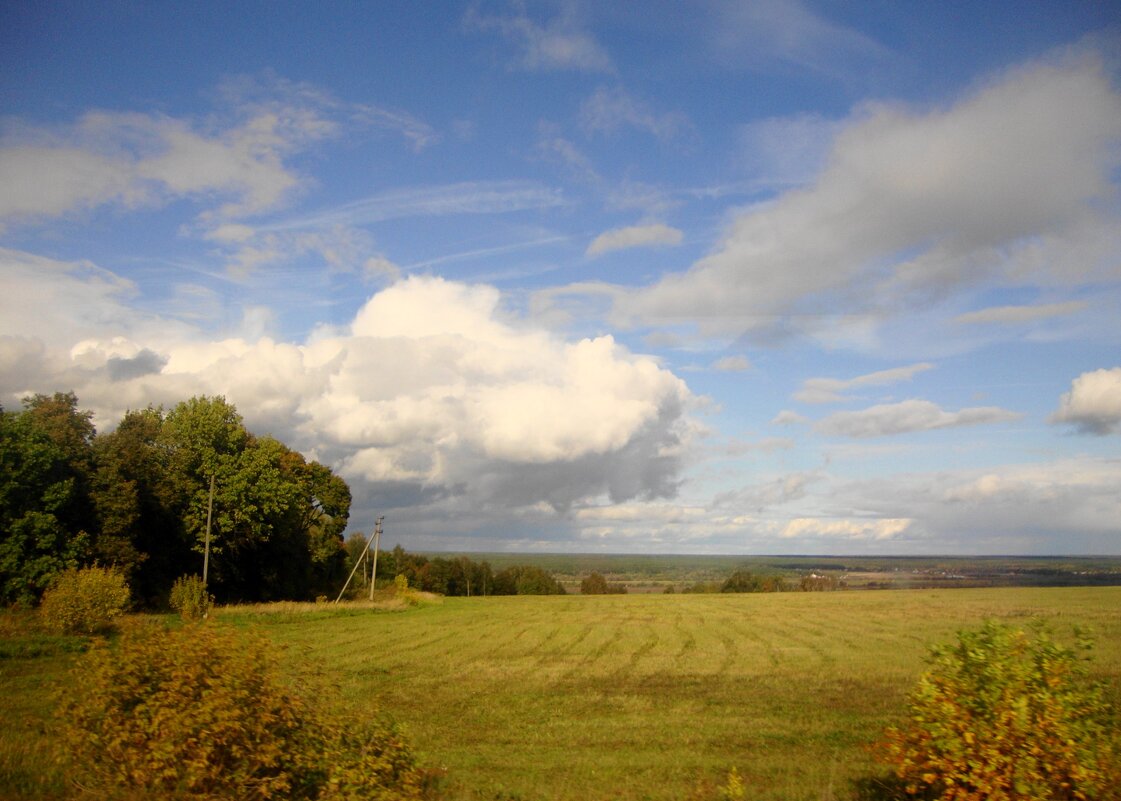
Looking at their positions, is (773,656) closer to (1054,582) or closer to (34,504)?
(34,504)

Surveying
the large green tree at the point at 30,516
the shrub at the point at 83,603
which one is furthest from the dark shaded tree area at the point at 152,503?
the shrub at the point at 83,603

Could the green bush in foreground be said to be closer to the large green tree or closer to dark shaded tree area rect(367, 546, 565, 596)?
the large green tree

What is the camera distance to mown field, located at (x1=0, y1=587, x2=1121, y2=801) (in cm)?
1007

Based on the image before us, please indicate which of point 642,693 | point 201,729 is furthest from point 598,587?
point 201,729

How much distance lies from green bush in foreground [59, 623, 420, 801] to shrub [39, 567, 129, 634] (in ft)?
65.7

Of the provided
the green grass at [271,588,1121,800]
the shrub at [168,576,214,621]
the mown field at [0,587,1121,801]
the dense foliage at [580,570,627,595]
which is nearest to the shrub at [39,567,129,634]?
the mown field at [0,587,1121,801]

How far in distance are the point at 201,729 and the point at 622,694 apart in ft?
39.8

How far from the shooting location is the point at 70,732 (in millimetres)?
7137

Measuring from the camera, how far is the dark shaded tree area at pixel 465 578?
98.5m

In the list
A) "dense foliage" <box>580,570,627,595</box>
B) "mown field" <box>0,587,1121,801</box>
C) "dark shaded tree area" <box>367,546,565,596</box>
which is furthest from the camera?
"dense foliage" <box>580,570,627,595</box>

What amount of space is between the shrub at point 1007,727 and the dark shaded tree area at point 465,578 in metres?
91.0

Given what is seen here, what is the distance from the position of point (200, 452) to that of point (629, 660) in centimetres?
3358

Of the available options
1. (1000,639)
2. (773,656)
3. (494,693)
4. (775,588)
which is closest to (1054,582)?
(775,588)

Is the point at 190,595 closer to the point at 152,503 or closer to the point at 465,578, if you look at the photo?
the point at 152,503
